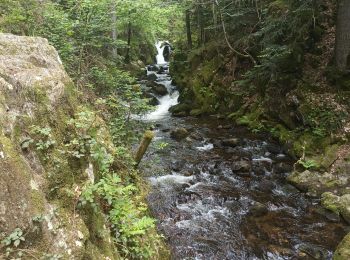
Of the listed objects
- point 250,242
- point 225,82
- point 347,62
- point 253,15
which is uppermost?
point 253,15

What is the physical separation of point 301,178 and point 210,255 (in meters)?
3.99

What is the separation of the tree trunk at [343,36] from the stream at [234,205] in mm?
3468

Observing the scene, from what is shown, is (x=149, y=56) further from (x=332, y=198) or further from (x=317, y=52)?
(x=332, y=198)

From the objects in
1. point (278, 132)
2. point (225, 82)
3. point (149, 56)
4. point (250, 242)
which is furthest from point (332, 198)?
point (149, 56)

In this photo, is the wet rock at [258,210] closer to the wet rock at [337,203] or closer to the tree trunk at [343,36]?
→ the wet rock at [337,203]

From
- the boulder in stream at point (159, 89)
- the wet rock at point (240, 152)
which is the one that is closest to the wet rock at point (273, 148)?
the wet rock at point (240, 152)

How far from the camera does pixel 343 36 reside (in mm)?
10328

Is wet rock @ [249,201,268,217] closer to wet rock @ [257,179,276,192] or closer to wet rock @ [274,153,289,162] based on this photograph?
wet rock @ [257,179,276,192]

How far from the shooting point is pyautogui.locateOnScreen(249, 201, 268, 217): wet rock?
24.2 ft

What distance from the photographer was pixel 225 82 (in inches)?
640

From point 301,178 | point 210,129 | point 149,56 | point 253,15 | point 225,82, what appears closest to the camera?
point 301,178

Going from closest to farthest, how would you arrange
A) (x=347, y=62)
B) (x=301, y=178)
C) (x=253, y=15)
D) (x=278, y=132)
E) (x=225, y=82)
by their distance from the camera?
(x=301, y=178)
(x=347, y=62)
(x=278, y=132)
(x=253, y=15)
(x=225, y=82)

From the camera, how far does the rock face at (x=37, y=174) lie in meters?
2.84

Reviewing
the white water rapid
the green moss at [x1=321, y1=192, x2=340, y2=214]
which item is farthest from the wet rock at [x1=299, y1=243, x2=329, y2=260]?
the white water rapid
